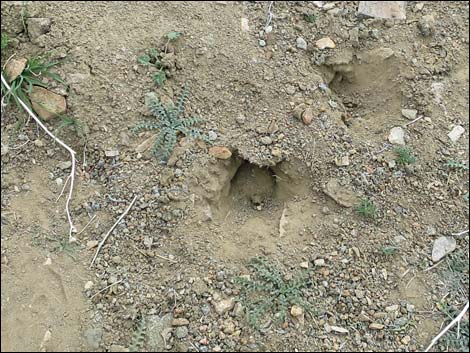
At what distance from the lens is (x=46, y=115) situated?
10.3 ft

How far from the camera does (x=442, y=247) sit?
3008mm

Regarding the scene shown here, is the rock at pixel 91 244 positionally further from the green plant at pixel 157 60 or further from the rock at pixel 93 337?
the green plant at pixel 157 60

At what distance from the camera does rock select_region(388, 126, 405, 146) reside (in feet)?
10.6

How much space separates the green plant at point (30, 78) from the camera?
3125 mm

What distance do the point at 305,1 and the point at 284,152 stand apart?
39.7 inches

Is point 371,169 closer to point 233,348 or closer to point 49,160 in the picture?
point 233,348

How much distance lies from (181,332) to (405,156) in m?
1.43

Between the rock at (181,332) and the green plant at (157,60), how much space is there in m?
1.28

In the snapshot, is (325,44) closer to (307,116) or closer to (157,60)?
(307,116)

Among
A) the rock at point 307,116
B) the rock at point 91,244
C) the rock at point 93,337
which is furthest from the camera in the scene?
the rock at point 307,116

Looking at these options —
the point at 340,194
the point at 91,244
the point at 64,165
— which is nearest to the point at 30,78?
the point at 64,165

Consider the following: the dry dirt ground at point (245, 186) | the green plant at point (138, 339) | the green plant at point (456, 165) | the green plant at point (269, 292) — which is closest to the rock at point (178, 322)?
the dry dirt ground at point (245, 186)

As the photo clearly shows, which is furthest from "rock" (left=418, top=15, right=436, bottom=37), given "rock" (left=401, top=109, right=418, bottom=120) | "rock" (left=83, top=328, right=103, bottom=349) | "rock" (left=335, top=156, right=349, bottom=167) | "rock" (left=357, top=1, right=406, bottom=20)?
"rock" (left=83, top=328, right=103, bottom=349)

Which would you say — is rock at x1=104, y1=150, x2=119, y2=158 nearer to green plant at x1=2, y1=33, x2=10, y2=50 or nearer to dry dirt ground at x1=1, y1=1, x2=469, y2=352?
dry dirt ground at x1=1, y1=1, x2=469, y2=352
